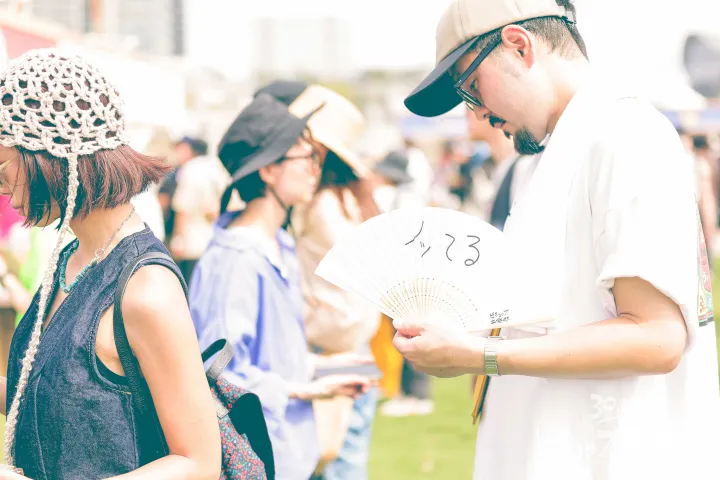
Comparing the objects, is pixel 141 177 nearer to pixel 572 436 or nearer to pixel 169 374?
pixel 169 374

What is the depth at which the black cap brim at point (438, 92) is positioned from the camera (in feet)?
6.84

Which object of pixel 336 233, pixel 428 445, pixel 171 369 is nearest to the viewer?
pixel 171 369

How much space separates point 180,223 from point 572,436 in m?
6.82

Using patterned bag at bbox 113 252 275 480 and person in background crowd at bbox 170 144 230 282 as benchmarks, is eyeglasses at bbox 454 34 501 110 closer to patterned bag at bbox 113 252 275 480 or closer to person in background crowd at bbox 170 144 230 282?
patterned bag at bbox 113 252 275 480

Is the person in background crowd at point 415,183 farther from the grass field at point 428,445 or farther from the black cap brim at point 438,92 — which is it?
the black cap brim at point 438,92

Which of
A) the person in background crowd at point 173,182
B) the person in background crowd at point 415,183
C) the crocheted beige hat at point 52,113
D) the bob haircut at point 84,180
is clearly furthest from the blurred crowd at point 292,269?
the person in background crowd at point 173,182

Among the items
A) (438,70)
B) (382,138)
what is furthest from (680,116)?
(438,70)

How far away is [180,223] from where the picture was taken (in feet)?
27.4

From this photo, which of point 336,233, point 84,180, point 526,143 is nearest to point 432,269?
point 526,143

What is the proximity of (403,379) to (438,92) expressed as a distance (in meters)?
5.28

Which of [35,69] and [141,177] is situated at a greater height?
[35,69]

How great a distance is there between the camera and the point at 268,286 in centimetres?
305

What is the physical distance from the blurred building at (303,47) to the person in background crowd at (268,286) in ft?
299

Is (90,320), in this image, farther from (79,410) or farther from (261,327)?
(261,327)
